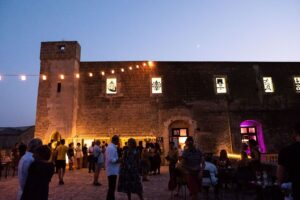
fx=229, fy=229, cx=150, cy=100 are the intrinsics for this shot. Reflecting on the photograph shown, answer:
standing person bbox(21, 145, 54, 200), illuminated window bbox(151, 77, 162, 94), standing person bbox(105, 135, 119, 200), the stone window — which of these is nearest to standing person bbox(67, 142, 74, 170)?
illuminated window bbox(151, 77, 162, 94)

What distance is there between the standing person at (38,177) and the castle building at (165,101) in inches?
447

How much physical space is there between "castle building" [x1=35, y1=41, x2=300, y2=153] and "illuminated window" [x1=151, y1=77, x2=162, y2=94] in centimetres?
7

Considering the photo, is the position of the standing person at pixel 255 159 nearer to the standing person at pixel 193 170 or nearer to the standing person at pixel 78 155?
the standing person at pixel 193 170

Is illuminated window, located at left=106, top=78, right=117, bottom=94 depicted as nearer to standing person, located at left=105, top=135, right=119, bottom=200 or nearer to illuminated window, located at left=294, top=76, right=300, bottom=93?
standing person, located at left=105, top=135, right=119, bottom=200

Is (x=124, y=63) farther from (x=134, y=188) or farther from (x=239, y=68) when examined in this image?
(x=134, y=188)

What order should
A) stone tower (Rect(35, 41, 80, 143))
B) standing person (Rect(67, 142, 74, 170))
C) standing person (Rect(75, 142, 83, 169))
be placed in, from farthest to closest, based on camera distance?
stone tower (Rect(35, 41, 80, 143))
standing person (Rect(75, 142, 83, 169))
standing person (Rect(67, 142, 74, 170))

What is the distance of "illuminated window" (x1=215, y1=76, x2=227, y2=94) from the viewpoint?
15336 mm

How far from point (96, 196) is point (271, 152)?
1227cm

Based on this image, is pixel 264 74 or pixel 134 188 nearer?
pixel 134 188

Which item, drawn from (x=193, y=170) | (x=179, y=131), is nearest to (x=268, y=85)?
(x=179, y=131)

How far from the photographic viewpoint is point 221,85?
15.5 metres

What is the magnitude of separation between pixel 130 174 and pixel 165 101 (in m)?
10.3

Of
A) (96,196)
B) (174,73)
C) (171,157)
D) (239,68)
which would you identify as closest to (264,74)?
(239,68)

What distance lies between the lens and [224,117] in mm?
14875
